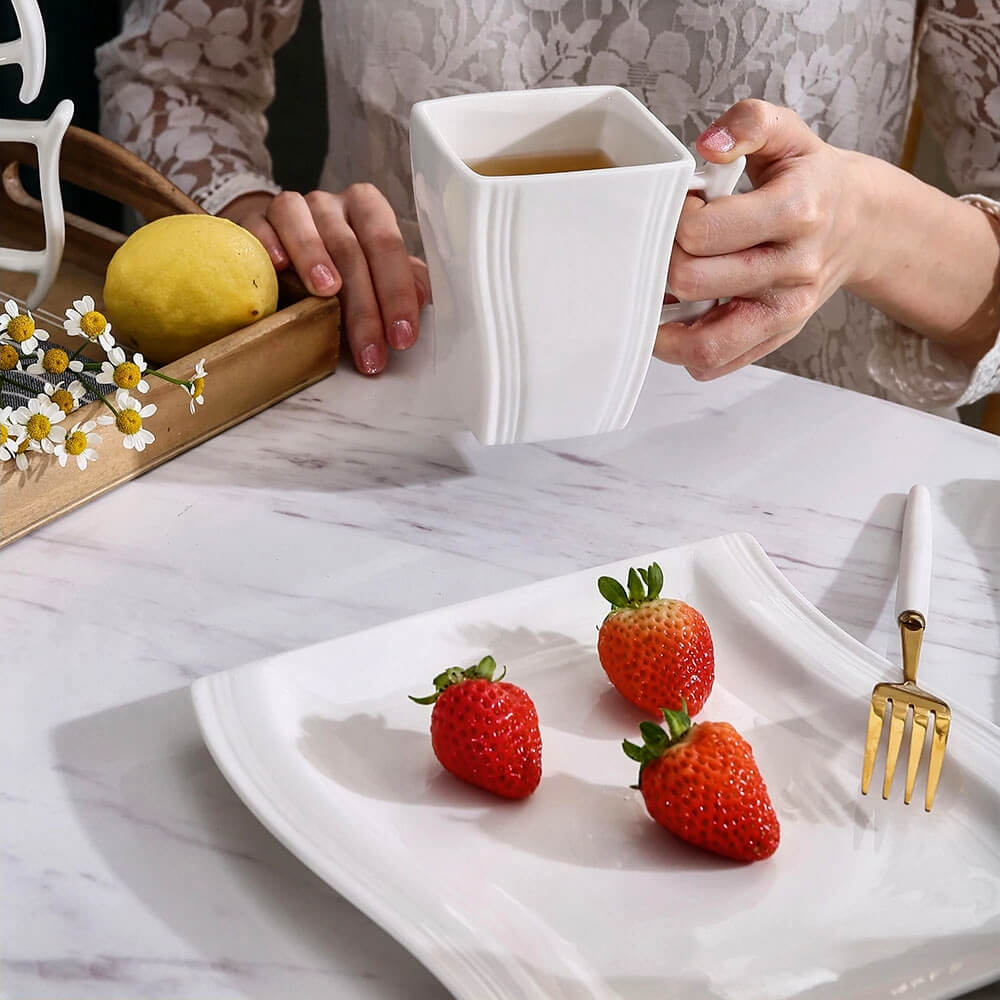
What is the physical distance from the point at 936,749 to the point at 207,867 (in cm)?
30

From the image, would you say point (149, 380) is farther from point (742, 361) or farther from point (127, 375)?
point (742, 361)

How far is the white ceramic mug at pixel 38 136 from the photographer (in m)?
0.66

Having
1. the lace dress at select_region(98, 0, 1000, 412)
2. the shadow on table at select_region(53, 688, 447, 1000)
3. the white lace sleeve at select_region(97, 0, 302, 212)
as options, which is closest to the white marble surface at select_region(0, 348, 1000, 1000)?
the shadow on table at select_region(53, 688, 447, 1000)

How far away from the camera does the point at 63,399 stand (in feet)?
1.98

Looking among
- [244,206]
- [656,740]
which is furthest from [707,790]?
[244,206]

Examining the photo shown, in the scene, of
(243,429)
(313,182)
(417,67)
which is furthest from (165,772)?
(313,182)

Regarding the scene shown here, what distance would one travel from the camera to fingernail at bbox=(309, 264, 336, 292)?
79 centimetres

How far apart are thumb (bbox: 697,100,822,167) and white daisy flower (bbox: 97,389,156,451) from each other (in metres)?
0.35

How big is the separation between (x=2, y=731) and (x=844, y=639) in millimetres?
393

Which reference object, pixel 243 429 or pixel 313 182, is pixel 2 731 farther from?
pixel 313 182

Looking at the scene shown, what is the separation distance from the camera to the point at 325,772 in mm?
468

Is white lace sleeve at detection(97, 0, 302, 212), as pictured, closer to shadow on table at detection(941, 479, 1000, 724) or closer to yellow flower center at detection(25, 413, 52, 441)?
yellow flower center at detection(25, 413, 52, 441)

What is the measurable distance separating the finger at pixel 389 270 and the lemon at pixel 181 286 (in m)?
0.11

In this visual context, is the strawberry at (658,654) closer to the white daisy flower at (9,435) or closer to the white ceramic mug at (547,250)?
the white ceramic mug at (547,250)
